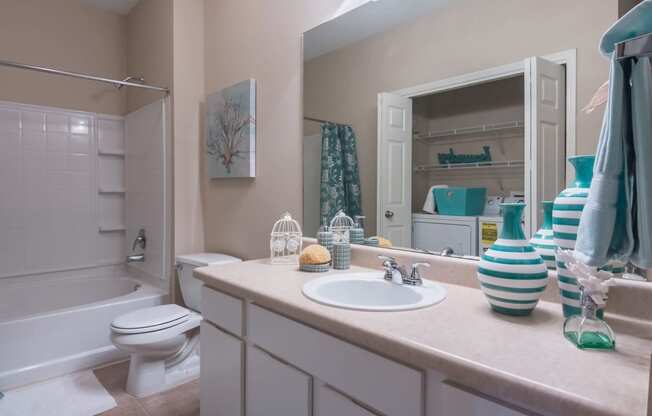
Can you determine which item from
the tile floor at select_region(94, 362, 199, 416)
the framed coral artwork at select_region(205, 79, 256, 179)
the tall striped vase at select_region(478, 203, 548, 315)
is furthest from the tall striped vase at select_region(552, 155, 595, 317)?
the tile floor at select_region(94, 362, 199, 416)

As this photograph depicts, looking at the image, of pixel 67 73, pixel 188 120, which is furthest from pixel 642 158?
pixel 67 73

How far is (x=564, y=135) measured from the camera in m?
1.13

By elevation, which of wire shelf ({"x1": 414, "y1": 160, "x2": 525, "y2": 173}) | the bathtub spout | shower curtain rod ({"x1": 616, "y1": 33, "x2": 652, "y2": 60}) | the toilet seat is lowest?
the toilet seat

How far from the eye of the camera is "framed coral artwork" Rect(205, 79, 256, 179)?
229cm

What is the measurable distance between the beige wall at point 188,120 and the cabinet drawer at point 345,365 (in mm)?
1638

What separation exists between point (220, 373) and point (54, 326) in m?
1.47

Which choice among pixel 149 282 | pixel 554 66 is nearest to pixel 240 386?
pixel 554 66

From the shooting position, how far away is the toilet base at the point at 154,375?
6.97ft

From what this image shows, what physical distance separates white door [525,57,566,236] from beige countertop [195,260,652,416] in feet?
1.10

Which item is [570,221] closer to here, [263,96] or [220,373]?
[220,373]

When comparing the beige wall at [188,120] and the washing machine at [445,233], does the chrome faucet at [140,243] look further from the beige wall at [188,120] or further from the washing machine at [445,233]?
the washing machine at [445,233]

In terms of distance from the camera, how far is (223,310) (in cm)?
145

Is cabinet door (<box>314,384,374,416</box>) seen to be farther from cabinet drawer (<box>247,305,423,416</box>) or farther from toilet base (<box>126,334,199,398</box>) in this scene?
toilet base (<box>126,334,199,398</box>)

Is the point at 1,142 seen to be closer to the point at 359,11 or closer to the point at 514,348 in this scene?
the point at 359,11
